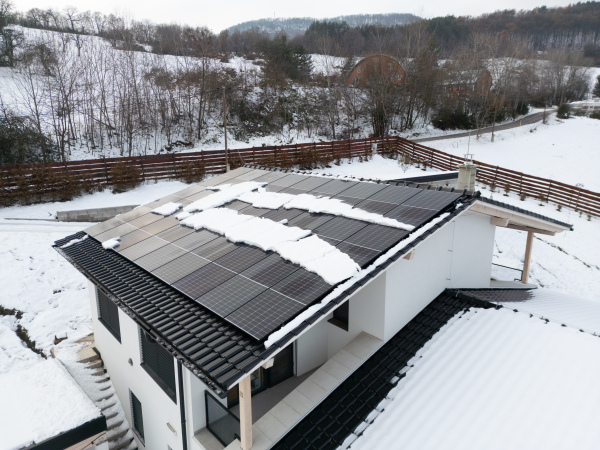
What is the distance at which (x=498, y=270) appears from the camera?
47.0 ft

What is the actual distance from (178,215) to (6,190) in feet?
48.0

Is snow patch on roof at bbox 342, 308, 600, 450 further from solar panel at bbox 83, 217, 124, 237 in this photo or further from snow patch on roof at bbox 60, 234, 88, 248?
snow patch on roof at bbox 60, 234, 88, 248

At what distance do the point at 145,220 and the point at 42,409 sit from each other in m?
4.58

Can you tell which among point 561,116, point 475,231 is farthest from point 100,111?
point 561,116

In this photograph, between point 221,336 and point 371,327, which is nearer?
point 221,336

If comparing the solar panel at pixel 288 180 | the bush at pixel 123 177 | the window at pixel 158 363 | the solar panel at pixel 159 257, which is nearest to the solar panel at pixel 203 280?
the solar panel at pixel 159 257

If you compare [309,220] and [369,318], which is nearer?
[369,318]

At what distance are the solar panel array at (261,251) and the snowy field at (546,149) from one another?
90.2 feet

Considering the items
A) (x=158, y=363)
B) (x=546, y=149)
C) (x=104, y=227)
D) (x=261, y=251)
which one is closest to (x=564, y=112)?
(x=546, y=149)

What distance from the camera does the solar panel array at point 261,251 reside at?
17.7ft

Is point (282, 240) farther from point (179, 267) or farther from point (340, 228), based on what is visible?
point (179, 267)

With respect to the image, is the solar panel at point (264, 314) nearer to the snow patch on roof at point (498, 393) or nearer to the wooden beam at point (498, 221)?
the snow patch on roof at point (498, 393)

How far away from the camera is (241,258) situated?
6785mm

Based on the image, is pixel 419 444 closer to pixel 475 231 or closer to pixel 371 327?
pixel 371 327
